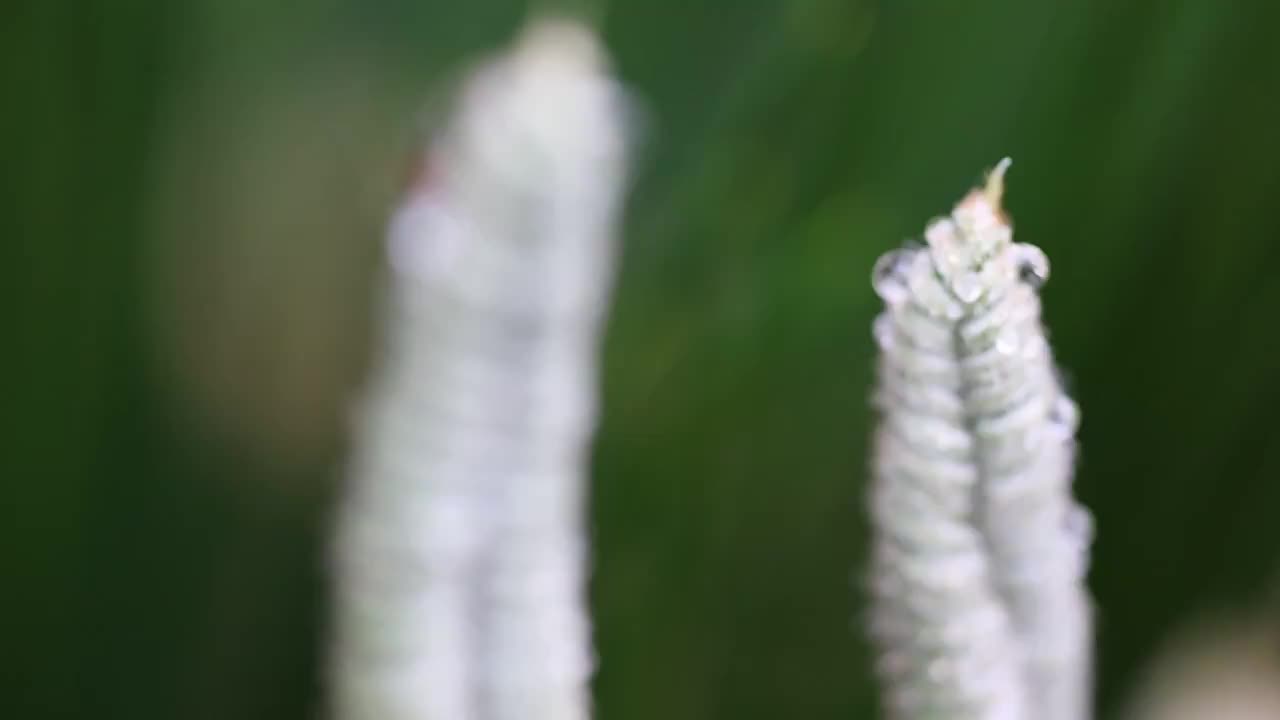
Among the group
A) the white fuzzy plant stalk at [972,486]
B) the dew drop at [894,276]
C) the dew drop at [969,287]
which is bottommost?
the white fuzzy plant stalk at [972,486]

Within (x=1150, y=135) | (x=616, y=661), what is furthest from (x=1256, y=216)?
(x=616, y=661)

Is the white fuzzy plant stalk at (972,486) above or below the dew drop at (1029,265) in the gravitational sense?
below

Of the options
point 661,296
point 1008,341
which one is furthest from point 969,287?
point 661,296

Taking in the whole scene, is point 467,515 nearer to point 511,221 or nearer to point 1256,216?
point 511,221

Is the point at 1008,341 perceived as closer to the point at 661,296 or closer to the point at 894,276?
the point at 894,276

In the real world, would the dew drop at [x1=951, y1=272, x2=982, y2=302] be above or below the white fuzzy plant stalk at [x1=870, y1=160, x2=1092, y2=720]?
above

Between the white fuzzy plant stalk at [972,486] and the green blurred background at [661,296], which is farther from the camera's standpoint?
the green blurred background at [661,296]
